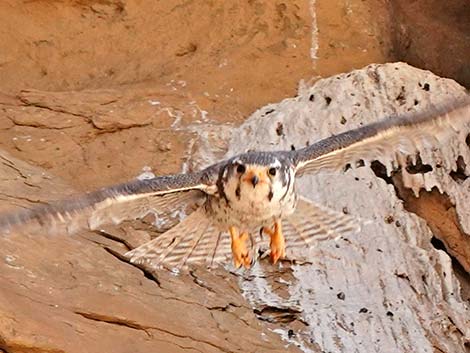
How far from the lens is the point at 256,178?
507 centimetres

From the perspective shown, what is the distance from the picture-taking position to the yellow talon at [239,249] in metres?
5.40

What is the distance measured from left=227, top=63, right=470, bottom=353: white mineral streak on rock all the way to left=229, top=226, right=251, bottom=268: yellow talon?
0.61m

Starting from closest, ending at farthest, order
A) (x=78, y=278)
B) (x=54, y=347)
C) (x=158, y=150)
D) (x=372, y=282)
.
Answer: (x=54, y=347) → (x=78, y=278) → (x=372, y=282) → (x=158, y=150)

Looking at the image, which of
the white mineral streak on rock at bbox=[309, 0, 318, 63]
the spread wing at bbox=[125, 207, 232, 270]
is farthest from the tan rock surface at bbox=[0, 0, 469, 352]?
the spread wing at bbox=[125, 207, 232, 270]

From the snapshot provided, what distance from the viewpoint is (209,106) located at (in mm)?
7488

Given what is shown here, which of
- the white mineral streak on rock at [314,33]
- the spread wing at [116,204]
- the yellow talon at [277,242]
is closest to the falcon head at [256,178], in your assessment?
the spread wing at [116,204]

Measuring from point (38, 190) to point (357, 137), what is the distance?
2.11m

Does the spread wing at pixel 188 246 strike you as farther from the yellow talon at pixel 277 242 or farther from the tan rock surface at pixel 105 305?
the yellow talon at pixel 277 242

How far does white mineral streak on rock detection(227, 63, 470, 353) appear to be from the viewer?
5.89 meters

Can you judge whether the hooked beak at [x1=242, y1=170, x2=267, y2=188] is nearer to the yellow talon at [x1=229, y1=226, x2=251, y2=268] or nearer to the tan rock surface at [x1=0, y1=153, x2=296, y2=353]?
the yellow talon at [x1=229, y1=226, x2=251, y2=268]

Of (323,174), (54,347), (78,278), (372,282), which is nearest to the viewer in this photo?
(54,347)

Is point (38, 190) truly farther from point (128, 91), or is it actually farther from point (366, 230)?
point (366, 230)

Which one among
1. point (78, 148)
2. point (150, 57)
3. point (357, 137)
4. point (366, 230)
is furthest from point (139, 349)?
point (150, 57)

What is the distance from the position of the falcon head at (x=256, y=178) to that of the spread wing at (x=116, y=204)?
13 cm
